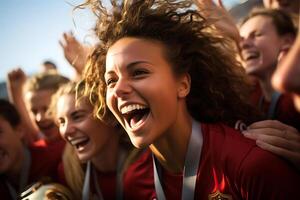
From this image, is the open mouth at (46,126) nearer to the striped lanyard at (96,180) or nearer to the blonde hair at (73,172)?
the blonde hair at (73,172)

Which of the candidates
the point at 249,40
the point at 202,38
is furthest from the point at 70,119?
the point at 249,40

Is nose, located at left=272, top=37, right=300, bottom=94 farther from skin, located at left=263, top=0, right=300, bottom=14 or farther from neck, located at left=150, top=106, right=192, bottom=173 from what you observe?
skin, located at left=263, top=0, right=300, bottom=14

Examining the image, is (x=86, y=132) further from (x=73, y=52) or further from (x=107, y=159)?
(x=73, y=52)

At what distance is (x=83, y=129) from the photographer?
9.30 ft

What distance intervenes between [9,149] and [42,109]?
72cm

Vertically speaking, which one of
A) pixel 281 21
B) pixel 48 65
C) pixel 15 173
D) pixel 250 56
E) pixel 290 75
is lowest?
pixel 48 65

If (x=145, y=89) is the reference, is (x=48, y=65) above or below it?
below

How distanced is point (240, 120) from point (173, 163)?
0.56 m

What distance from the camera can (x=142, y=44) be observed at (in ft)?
6.82

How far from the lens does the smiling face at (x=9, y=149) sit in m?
3.40

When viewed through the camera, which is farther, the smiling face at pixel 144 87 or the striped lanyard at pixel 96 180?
the striped lanyard at pixel 96 180

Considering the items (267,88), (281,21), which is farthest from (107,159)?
(281,21)

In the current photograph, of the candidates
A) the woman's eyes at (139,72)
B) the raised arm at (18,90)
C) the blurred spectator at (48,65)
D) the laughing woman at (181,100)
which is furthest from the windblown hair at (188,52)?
the blurred spectator at (48,65)

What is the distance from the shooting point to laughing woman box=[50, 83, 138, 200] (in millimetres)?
2822
